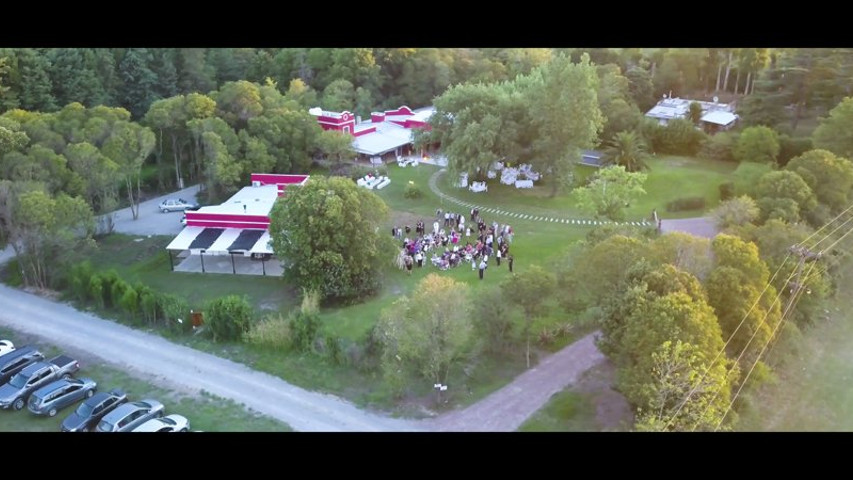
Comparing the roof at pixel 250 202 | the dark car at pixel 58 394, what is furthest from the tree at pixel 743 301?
the roof at pixel 250 202

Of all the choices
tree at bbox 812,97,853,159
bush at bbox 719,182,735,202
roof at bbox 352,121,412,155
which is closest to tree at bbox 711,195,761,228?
bush at bbox 719,182,735,202

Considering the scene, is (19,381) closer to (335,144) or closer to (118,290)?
(118,290)

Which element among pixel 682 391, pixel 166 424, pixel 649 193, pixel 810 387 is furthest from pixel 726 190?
pixel 166 424

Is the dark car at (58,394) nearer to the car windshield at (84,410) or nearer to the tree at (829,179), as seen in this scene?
the car windshield at (84,410)

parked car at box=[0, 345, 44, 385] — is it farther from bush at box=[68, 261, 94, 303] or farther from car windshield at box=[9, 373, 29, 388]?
bush at box=[68, 261, 94, 303]

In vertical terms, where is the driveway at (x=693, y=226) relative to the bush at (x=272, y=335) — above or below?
above
